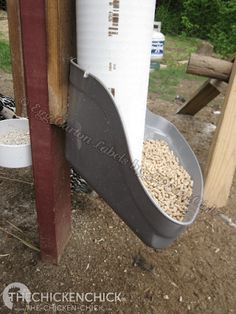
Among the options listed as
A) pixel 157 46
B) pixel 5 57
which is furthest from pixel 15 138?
pixel 157 46

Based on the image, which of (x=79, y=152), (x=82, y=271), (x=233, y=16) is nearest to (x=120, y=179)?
(x=79, y=152)

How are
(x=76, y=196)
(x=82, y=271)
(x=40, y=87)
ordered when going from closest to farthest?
(x=40, y=87) < (x=82, y=271) < (x=76, y=196)

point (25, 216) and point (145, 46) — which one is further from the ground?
point (145, 46)

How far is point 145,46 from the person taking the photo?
3.84 feet

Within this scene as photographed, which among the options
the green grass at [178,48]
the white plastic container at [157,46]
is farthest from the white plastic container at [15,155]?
the green grass at [178,48]

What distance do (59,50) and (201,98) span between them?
7.07 feet

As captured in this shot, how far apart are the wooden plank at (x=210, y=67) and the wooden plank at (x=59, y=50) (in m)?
1.27

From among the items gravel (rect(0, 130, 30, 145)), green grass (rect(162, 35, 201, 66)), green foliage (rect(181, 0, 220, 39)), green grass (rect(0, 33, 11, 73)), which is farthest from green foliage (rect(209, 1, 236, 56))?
gravel (rect(0, 130, 30, 145))

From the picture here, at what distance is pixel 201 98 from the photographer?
3.15 m

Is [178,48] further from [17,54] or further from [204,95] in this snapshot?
[17,54]

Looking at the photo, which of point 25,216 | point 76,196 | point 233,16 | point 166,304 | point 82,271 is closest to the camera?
point 166,304

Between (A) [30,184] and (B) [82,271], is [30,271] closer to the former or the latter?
(B) [82,271]

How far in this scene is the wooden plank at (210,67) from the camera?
90.4 inches

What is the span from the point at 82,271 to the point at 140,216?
0.73 meters
